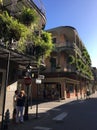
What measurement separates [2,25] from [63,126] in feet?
18.7

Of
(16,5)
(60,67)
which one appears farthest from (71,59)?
(16,5)

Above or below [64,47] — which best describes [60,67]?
below

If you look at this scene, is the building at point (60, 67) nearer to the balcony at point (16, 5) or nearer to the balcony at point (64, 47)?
the balcony at point (64, 47)

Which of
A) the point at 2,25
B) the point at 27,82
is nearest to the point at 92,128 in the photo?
the point at 27,82

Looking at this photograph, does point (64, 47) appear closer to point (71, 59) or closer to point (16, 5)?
point (71, 59)

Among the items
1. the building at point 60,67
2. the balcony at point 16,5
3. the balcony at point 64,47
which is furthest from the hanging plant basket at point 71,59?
the balcony at point 16,5

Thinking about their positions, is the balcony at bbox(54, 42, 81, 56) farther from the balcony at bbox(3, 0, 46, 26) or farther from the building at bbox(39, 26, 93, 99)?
the balcony at bbox(3, 0, 46, 26)

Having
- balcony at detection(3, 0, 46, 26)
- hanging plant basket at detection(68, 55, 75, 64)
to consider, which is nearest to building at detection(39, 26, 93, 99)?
hanging plant basket at detection(68, 55, 75, 64)

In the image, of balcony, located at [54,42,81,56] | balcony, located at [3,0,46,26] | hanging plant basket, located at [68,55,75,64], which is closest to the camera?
balcony, located at [3,0,46,26]

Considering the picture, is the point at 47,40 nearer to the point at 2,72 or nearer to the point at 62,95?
the point at 2,72

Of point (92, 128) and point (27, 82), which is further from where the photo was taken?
point (27, 82)

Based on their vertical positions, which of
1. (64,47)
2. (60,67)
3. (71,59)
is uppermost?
(64,47)

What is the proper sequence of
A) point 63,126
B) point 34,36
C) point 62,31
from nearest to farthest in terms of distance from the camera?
point 63,126 < point 34,36 < point 62,31

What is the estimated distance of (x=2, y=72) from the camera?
14.1m
